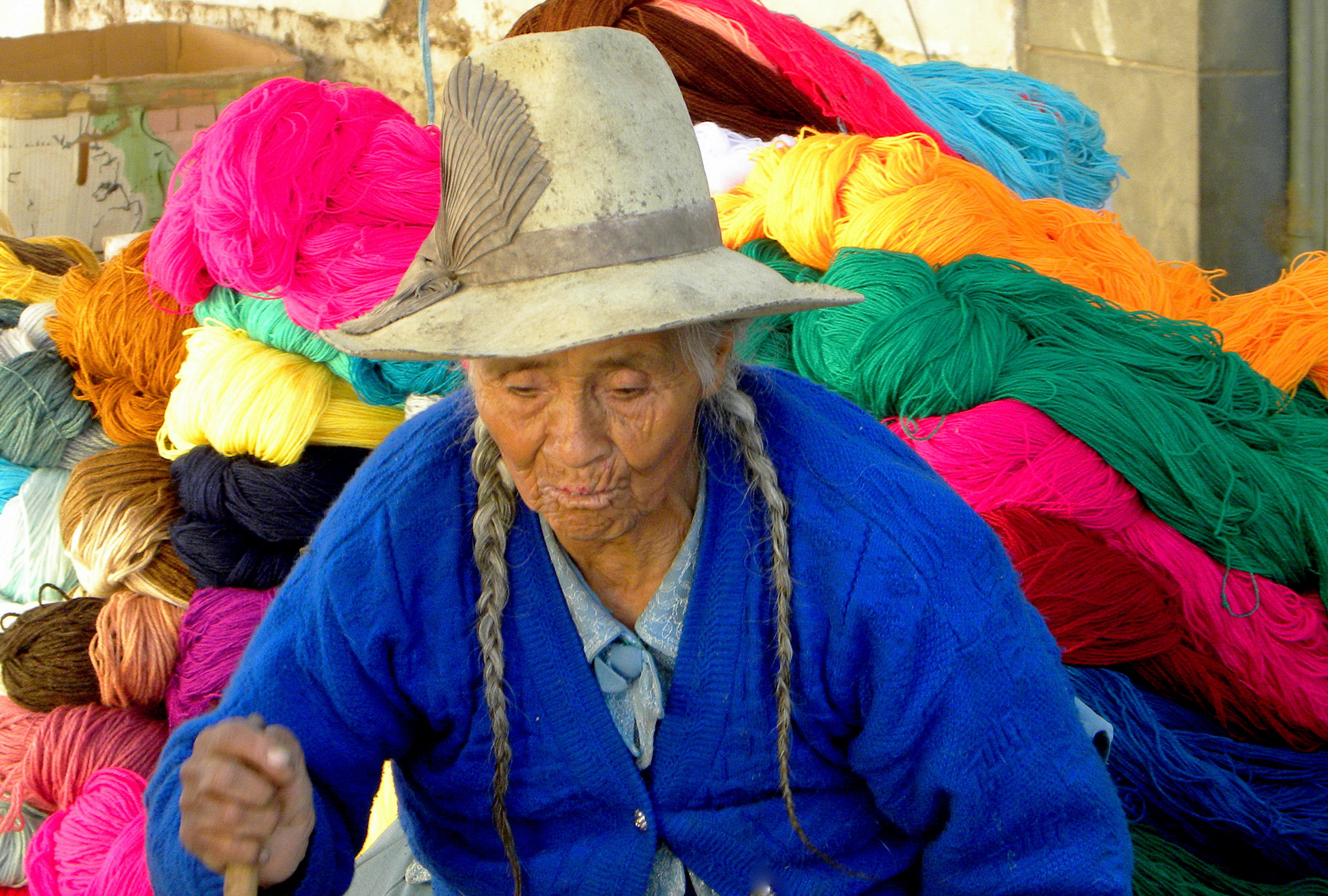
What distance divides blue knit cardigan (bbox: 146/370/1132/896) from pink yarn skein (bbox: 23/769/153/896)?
0.88 metres

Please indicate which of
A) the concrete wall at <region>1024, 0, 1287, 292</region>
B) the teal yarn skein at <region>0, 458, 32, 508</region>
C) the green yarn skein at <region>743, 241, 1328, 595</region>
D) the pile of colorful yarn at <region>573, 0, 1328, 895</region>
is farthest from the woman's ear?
the concrete wall at <region>1024, 0, 1287, 292</region>

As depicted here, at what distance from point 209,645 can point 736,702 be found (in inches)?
51.3

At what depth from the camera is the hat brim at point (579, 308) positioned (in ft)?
3.51

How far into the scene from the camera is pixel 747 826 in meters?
1.30

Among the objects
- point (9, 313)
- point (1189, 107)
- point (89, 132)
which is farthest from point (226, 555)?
point (1189, 107)

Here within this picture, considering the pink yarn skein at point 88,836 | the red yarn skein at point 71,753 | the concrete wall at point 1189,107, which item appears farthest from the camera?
the concrete wall at point 1189,107

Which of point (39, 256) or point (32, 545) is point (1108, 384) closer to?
point (32, 545)

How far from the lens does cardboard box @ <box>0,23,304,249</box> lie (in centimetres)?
356

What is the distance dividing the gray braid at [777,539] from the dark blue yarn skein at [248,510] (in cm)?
116

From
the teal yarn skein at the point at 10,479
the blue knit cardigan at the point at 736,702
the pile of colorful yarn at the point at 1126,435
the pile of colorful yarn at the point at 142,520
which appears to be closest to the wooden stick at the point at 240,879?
the blue knit cardigan at the point at 736,702

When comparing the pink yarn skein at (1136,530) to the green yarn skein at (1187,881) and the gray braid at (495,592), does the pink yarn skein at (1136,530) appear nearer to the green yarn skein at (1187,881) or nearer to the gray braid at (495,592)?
the green yarn skein at (1187,881)

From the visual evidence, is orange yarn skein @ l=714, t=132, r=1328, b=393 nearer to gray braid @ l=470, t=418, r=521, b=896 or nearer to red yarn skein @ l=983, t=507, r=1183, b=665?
red yarn skein @ l=983, t=507, r=1183, b=665

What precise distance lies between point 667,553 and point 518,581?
18cm

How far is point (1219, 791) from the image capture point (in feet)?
5.71
